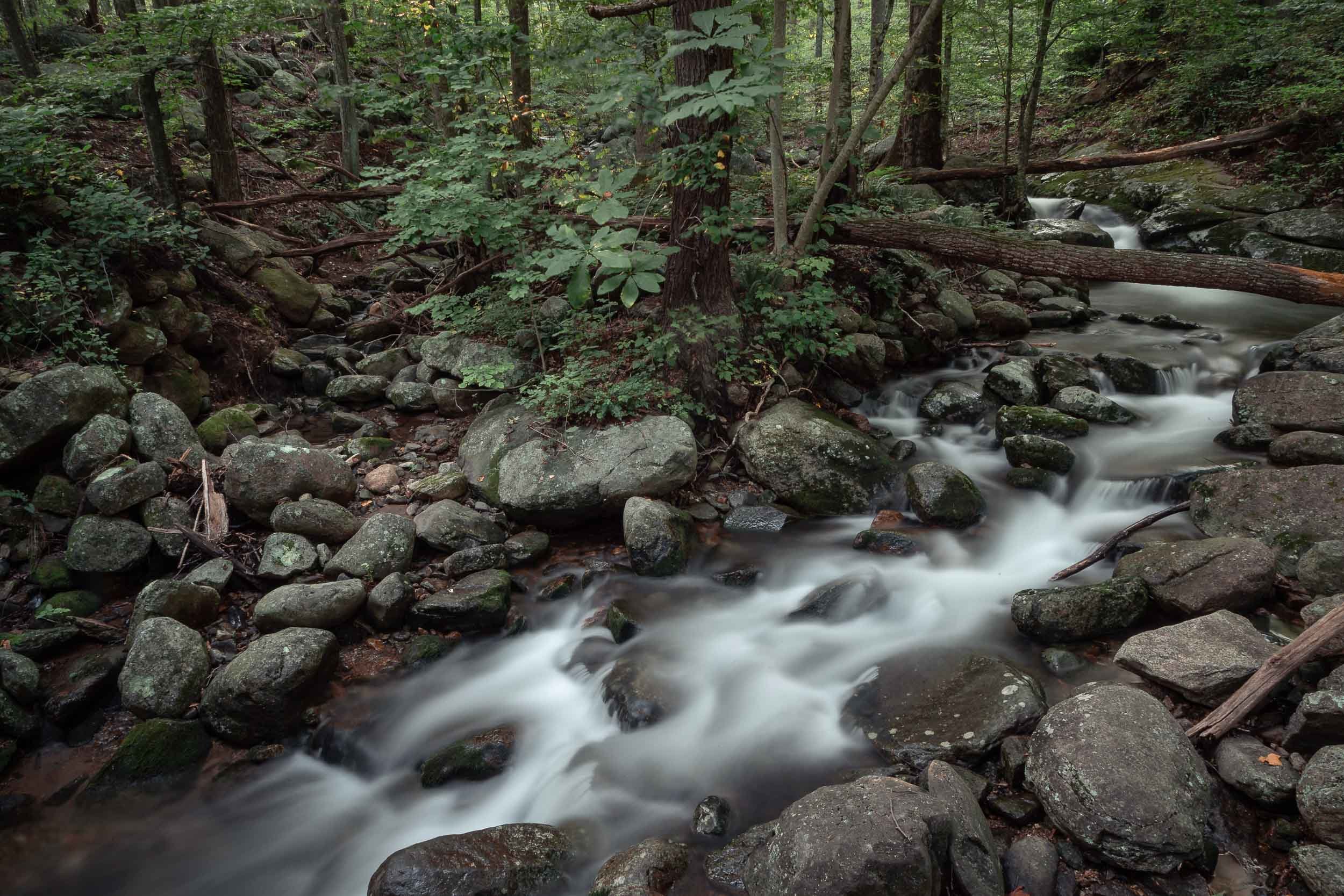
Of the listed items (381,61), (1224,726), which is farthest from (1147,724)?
(381,61)

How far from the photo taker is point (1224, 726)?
3.30 m

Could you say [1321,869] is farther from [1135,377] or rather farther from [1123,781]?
[1135,377]

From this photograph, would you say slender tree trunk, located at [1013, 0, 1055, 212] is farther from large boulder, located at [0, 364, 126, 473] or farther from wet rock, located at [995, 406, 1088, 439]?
large boulder, located at [0, 364, 126, 473]

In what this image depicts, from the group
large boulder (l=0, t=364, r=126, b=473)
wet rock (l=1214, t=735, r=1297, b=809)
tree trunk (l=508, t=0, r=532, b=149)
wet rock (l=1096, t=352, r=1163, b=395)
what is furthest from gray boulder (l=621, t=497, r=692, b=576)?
wet rock (l=1096, t=352, r=1163, b=395)

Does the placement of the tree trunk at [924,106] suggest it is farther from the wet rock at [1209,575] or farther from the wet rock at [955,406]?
the wet rock at [1209,575]

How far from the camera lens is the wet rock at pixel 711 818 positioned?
3.54m

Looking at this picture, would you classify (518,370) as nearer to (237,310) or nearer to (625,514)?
(625,514)

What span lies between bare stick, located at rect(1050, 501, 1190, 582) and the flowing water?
0.34 feet

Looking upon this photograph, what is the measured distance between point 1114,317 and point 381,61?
1527cm

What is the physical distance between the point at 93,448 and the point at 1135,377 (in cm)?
908

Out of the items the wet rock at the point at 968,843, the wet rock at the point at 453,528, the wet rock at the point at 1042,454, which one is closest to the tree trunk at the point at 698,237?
the wet rock at the point at 453,528

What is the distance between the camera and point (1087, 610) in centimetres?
427

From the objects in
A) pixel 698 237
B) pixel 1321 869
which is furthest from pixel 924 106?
pixel 1321 869

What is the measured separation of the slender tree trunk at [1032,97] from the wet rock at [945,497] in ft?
23.6
